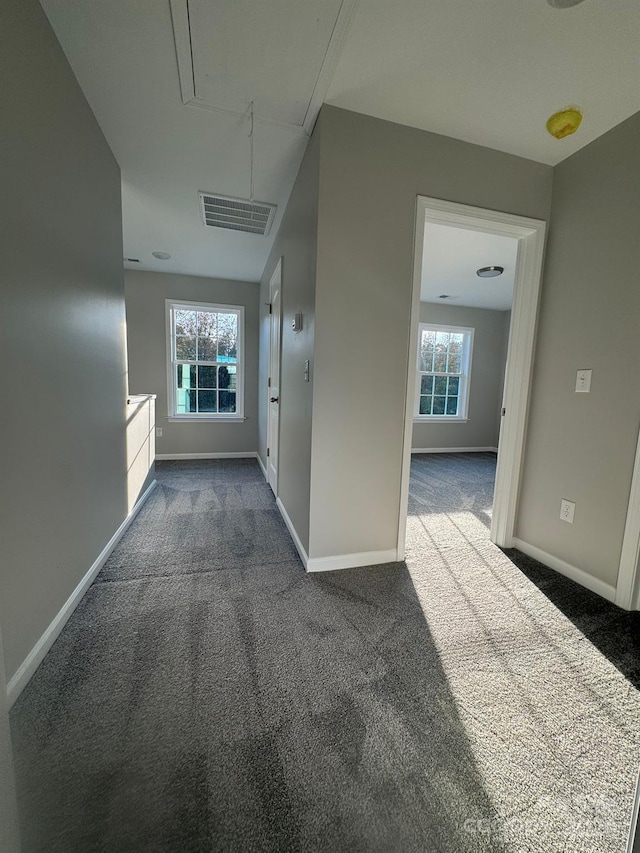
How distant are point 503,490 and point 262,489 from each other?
7.48ft

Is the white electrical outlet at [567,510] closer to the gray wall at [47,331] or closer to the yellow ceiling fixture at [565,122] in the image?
the yellow ceiling fixture at [565,122]

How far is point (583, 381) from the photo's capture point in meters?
1.98

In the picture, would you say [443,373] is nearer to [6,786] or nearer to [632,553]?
[632,553]

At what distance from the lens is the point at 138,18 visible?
1378mm

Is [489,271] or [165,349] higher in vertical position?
[489,271]

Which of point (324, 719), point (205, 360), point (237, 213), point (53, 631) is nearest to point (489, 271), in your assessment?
point (237, 213)

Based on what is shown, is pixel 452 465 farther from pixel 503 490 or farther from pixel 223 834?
pixel 223 834

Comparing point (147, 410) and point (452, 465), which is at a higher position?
point (147, 410)

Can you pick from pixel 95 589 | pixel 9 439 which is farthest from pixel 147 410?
pixel 9 439

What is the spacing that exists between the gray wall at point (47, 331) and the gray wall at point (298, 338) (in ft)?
3.96

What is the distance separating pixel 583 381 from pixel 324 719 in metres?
2.22

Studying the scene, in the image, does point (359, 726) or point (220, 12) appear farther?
point (220, 12)

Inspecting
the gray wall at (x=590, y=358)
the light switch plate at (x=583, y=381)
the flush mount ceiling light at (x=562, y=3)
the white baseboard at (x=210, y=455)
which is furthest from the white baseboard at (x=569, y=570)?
the white baseboard at (x=210, y=455)

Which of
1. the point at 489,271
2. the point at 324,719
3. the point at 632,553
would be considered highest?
the point at 489,271
